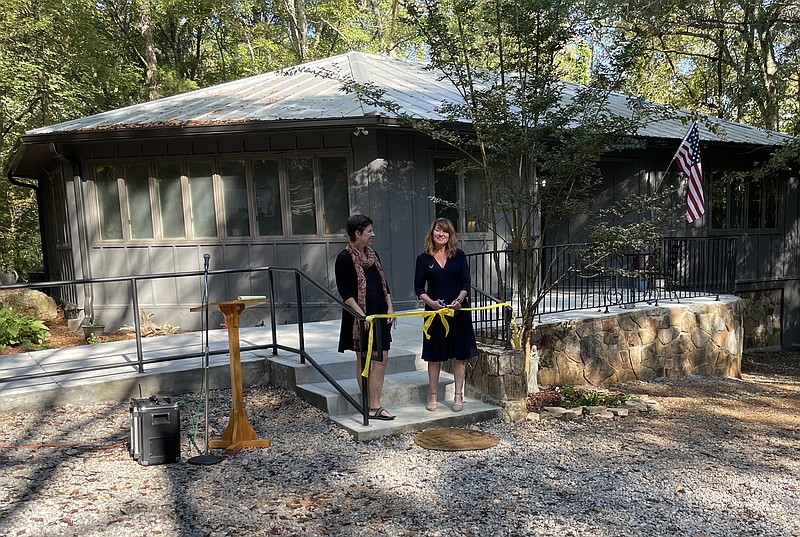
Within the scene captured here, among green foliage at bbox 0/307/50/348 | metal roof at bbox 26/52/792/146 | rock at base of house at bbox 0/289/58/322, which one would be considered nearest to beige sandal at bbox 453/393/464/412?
metal roof at bbox 26/52/792/146

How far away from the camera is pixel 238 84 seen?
1095 centimetres

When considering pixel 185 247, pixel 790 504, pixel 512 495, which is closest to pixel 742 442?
pixel 790 504

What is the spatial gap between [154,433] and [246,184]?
5.40 m

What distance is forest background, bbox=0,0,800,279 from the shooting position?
12.1 metres

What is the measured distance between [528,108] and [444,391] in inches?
105

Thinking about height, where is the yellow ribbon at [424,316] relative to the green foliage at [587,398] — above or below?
above

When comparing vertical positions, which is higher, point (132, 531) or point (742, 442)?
point (132, 531)

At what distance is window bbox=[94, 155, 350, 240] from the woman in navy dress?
407 cm

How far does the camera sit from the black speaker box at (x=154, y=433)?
13.5 feet

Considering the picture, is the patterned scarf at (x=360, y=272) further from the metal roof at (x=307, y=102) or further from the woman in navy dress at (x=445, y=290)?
the metal roof at (x=307, y=102)

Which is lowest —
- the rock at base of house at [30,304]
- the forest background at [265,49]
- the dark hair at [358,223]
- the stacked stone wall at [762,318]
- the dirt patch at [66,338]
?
the stacked stone wall at [762,318]

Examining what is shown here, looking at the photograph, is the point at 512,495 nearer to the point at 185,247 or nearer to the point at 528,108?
the point at 528,108

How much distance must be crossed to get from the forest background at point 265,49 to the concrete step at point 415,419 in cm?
315

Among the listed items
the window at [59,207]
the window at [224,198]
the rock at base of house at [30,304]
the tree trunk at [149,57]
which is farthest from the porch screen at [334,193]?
the tree trunk at [149,57]
